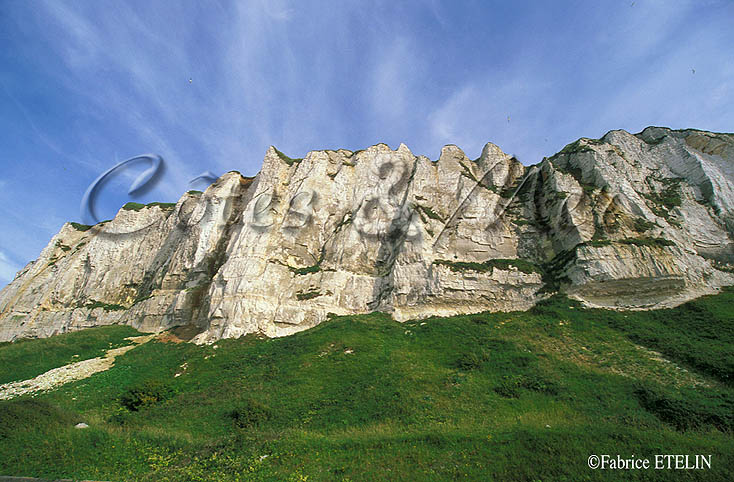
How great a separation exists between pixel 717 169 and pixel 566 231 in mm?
21544

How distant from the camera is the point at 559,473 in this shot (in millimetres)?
8180

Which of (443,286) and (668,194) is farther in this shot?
(668,194)

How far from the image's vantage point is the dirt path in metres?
18.9

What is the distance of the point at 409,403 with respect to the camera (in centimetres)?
1386

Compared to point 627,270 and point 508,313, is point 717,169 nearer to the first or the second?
point 627,270

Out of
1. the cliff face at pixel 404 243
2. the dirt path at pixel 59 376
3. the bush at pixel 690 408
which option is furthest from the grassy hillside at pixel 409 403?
the cliff face at pixel 404 243

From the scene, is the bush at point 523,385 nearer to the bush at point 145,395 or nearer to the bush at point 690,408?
the bush at point 690,408

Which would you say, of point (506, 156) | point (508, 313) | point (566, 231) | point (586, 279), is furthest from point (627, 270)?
point (506, 156)

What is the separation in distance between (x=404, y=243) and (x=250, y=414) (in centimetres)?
2057

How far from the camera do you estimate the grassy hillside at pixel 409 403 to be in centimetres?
902

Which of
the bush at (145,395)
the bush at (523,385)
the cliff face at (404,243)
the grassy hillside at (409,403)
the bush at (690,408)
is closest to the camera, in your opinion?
the grassy hillside at (409,403)

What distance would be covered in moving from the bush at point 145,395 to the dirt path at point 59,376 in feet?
19.7

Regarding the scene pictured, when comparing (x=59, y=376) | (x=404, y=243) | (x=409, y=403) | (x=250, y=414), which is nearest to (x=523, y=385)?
(x=409, y=403)

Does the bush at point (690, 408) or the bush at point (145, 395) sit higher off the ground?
the bush at point (145, 395)
